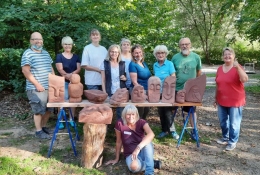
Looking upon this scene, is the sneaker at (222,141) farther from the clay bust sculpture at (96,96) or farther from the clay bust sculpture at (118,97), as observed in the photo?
the clay bust sculpture at (96,96)

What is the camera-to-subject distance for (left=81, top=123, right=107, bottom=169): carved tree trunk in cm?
330

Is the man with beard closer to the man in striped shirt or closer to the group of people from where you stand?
the group of people

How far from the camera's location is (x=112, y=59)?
12.6 ft

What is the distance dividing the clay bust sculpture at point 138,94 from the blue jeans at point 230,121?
1296 mm

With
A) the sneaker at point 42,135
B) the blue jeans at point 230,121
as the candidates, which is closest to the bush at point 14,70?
the sneaker at point 42,135

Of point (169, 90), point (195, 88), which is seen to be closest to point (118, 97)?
point (169, 90)

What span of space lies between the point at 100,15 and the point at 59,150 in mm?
2920

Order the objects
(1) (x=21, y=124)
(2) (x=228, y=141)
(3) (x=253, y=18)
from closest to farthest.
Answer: (2) (x=228, y=141)
(1) (x=21, y=124)
(3) (x=253, y=18)

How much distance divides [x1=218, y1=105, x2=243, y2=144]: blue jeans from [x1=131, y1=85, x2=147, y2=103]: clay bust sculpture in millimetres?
1296

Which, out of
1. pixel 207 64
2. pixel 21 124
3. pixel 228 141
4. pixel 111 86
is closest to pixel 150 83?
pixel 111 86

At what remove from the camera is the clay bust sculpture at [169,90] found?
384 centimetres

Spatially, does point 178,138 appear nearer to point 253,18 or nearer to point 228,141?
point 228,141

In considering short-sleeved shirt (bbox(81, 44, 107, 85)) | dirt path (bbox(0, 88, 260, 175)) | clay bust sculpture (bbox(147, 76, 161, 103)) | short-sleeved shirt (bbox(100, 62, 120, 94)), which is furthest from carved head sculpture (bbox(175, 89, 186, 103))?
short-sleeved shirt (bbox(81, 44, 107, 85))

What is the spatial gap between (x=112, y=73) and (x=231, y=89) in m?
1.83
